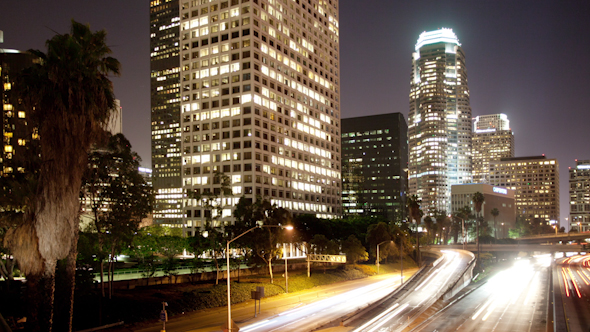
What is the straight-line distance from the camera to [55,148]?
25.2 metres

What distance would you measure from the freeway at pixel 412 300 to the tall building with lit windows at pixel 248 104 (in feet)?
184

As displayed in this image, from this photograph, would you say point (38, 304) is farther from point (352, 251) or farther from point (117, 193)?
point (352, 251)

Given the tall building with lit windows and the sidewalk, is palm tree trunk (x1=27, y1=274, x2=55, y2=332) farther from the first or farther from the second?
the tall building with lit windows

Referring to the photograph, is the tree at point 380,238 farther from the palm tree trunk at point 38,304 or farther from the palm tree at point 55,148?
the palm tree trunk at point 38,304

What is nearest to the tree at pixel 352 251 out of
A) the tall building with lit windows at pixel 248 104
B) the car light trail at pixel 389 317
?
the car light trail at pixel 389 317

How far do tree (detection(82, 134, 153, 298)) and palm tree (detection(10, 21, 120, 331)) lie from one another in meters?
15.5

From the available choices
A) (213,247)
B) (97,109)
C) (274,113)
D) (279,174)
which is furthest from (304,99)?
(97,109)

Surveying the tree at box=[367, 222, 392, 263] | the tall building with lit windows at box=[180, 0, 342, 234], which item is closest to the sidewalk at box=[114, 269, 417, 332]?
the tree at box=[367, 222, 392, 263]

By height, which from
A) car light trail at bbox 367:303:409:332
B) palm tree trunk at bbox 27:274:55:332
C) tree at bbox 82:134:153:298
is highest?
tree at bbox 82:134:153:298

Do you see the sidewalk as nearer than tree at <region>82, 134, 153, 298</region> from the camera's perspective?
No

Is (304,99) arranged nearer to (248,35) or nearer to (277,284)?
(248,35)

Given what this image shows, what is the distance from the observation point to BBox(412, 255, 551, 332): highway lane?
4525 centimetres

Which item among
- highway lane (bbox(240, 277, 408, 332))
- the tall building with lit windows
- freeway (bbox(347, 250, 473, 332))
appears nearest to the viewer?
highway lane (bbox(240, 277, 408, 332))

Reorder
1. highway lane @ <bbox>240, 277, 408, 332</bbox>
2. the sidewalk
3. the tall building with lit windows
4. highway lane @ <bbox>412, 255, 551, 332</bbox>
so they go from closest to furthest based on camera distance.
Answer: the sidewalk, highway lane @ <bbox>240, 277, 408, 332</bbox>, highway lane @ <bbox>412, 255, 551, 332</bbox>, the tall building with lit windows
